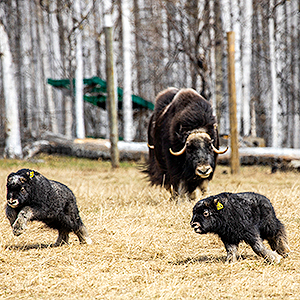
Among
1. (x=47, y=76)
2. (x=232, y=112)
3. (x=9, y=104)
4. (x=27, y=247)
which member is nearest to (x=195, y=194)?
(x=232, y=112)

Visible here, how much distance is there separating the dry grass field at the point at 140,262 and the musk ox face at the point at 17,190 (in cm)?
51

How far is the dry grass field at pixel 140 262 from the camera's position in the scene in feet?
11.5

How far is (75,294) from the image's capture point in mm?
3455

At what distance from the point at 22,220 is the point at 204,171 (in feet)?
10.7

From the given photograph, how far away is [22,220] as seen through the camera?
14.4 ft

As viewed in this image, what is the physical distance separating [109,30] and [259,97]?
15460 millimetres

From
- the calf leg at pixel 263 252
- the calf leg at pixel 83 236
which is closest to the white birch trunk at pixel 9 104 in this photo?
the calf leg at pixel 83 236

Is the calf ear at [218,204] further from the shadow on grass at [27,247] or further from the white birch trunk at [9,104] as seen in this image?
the white birch trunk at [9,104]

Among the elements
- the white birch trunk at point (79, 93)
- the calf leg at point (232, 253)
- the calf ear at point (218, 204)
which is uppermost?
the white birch trunk at point (79, 93)

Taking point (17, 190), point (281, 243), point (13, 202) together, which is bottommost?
point (281, 243)

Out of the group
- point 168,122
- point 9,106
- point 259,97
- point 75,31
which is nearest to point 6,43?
point 9,106

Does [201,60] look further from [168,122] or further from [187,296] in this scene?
[187,296]

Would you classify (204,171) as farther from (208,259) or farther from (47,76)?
(47,76)

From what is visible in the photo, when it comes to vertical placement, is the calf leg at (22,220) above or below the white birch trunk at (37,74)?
below
